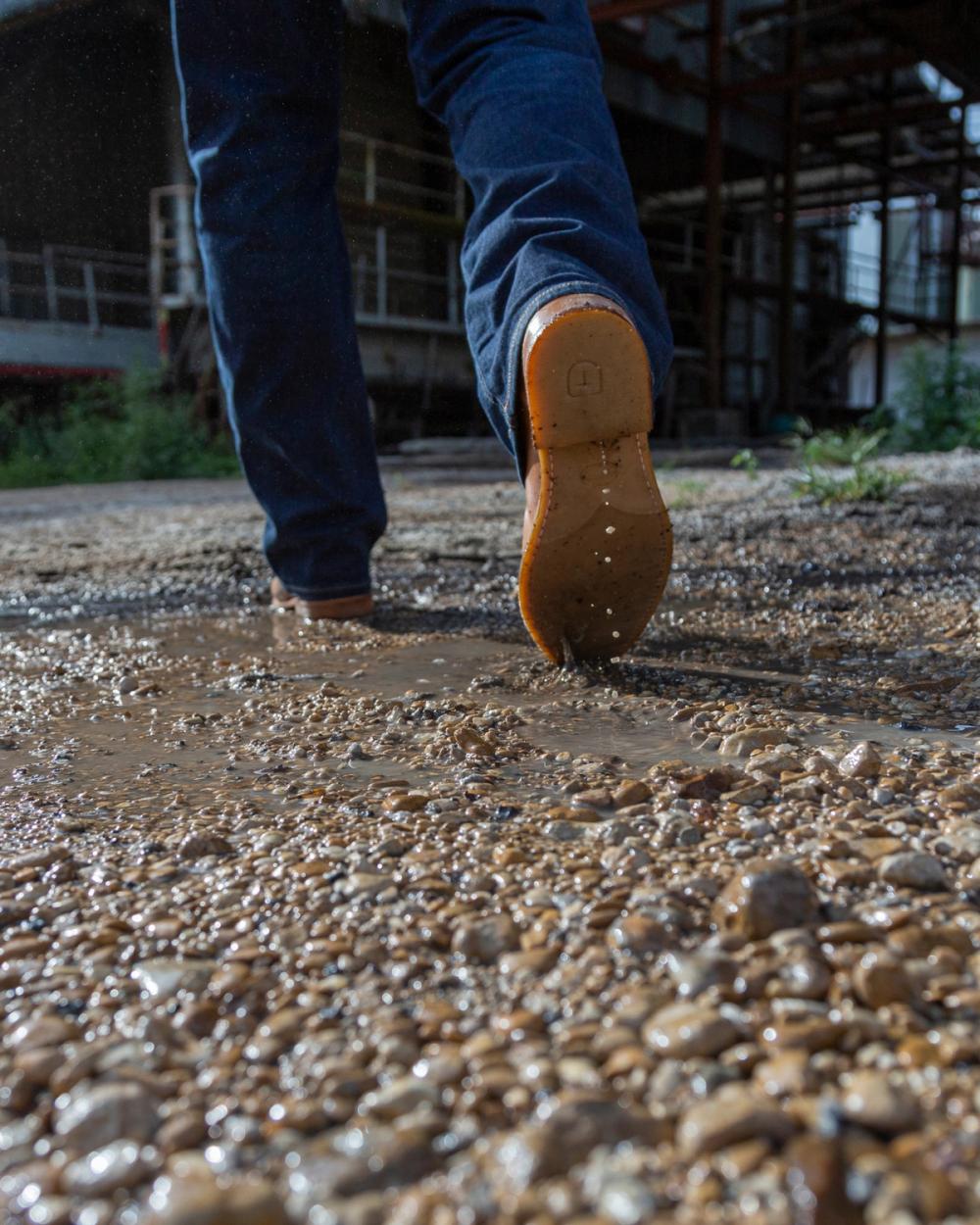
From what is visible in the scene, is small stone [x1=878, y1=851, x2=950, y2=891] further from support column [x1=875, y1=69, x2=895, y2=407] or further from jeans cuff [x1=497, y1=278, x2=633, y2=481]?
support column [x1=875, y1=69, x2=895, y2=407]

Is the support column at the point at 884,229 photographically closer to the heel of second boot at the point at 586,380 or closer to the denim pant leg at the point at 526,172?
the denim pant leg at the point at 526,172

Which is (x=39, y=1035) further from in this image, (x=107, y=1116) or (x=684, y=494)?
(x=684, y=494)

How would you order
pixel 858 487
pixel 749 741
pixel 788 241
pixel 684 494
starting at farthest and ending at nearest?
pixel 788 241, pixel 684 494, pixel 858 487, pixel 749 741

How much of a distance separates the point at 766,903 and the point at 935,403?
7.42 metres

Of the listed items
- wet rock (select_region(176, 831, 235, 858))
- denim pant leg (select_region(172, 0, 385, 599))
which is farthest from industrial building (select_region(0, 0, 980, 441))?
wet rock (select_region(176, 831, 235, 858))

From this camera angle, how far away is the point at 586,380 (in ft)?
3.74

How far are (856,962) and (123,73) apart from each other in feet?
42.9

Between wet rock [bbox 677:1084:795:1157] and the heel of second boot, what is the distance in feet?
2.57

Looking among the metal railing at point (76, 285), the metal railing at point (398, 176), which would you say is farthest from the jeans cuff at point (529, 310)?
the metal railing at point (76, 285)

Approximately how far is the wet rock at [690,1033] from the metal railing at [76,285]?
12.2m

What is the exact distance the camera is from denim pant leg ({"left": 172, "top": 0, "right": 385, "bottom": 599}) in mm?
1544

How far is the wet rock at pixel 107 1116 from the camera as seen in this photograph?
50 centimetres

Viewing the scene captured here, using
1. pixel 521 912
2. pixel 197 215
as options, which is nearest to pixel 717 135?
pixel 197 215

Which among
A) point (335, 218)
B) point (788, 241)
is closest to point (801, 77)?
point (788, 241)
